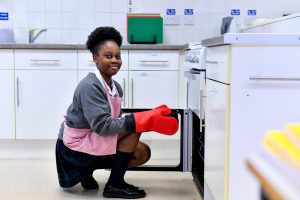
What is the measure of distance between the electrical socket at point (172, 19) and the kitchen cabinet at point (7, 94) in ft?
4.64

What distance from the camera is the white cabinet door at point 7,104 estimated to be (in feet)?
10.8

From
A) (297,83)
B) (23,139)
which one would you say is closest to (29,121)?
(23,139)

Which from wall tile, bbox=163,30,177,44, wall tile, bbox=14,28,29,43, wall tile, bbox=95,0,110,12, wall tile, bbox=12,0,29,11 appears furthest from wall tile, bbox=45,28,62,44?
wall tile, bbox=163,30,177,44

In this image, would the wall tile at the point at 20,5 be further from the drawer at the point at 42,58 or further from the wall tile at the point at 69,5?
the drawer at the point at 42,58

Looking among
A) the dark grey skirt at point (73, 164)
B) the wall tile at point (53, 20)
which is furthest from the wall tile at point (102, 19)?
the dark grey skirt at point (73, 164)

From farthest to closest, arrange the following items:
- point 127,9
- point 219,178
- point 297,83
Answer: point 127,9
point 219,178
point 297,83

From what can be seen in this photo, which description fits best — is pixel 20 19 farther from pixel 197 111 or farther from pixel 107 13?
pixel 197 111

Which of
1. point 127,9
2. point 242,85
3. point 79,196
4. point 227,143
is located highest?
point 127,9

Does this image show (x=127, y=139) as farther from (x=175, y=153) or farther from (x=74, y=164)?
(x=175, y=153)

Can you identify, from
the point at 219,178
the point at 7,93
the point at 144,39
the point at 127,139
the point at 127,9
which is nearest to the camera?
the point at 219,178

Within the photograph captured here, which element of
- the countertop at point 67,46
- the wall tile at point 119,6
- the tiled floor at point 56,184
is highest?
the wall tile at point 119,6

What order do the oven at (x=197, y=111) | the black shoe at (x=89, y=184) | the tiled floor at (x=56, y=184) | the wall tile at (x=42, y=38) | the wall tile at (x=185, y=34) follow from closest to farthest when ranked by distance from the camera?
the oven at (x=197, y=111) → the tiled floor at (x=56, y=184) → the black shoe at (x=89, y=184) → the wall tile at (x=42, y=38) → the wall tile at (x=185, y=34)

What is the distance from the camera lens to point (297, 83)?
5.10ft

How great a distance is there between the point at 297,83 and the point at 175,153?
1.89 meters
